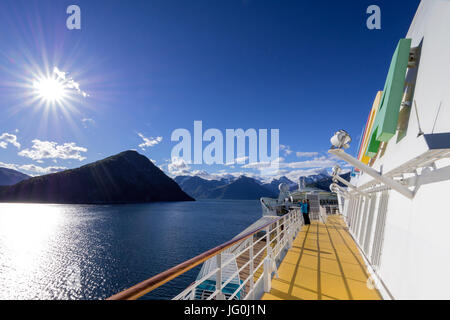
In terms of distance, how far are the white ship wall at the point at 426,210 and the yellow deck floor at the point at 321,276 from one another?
0.53m

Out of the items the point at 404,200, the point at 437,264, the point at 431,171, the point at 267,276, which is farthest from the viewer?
the point at 267,276

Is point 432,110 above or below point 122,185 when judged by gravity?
above

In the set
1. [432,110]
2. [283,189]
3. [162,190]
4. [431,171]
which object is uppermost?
[432,110]

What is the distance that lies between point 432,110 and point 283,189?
79.9 feet

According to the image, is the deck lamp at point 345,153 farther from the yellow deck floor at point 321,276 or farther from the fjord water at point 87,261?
the fjord water at point 87,261

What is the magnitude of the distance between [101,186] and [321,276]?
129 meters

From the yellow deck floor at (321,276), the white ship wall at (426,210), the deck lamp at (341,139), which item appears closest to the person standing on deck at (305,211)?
the yellow deck floor at (321,276)

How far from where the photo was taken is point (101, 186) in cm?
11575

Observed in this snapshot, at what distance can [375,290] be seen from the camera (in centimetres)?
382

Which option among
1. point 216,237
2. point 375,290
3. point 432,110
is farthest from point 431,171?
point 216,237

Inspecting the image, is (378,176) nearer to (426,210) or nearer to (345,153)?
(345,153)

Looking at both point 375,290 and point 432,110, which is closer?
point 432,110
